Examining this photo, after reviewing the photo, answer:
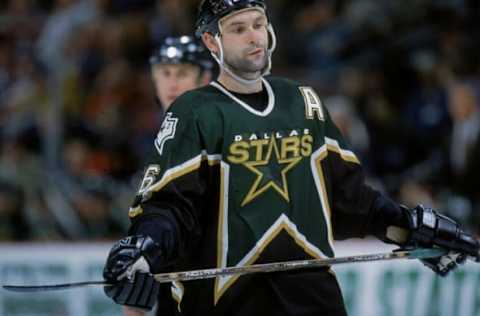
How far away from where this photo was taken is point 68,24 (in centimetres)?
884

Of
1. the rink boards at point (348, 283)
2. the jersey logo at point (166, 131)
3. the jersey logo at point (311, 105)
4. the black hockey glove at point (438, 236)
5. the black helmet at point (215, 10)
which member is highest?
A: the black helmet at point (215, 10)

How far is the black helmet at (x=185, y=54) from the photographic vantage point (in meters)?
5.25

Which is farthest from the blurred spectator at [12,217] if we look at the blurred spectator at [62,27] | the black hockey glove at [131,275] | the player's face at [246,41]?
the black hockey glove at [131,275]

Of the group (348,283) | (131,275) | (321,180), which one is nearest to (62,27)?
(348,283)

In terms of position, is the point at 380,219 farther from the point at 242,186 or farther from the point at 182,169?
the point at 182,169

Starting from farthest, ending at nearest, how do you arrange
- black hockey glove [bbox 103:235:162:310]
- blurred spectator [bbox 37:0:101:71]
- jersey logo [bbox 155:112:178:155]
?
blurred spectator [bbox 37:0:101:71], jersey logo [bbox 155:112:178:155], black hockey glove [bbox 103:235:162:310]

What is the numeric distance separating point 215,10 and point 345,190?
0.69m

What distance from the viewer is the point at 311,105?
4.04m

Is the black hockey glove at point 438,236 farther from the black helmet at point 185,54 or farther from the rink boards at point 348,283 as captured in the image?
the rink boards at point 348,283

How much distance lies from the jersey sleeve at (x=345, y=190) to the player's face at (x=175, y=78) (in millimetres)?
1205

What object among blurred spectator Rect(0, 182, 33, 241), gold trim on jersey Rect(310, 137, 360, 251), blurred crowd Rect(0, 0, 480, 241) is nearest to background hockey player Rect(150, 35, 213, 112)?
gold trim on jersey Rect(310, 137, 360, 251)

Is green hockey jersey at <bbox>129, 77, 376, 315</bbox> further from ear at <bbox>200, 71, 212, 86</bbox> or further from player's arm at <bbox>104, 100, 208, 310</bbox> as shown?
ear at <bbox>200, 71, 212, 86</bbox>

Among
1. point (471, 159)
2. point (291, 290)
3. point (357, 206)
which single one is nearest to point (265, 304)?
point (291, 290)

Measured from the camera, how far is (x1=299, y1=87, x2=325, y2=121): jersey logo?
4016 millimetres
